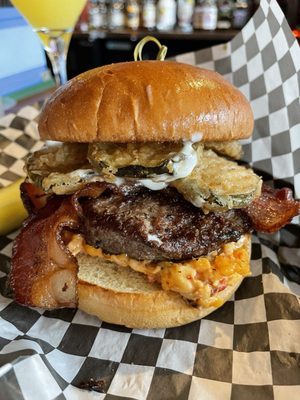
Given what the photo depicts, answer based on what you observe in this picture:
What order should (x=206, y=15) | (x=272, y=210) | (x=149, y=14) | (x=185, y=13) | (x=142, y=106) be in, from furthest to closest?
(x=149, y=14), (x=185, y=13), (x=206, y=15), (x=272, y=210), (x=142, y=106)

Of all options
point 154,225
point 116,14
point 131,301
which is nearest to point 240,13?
point 116,14

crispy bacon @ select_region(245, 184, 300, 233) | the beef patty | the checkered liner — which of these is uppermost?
Answer: the beef patty

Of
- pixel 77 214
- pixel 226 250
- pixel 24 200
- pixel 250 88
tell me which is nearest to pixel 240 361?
pixel 226 250

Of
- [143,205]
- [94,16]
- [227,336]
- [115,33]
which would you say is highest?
[143,205]

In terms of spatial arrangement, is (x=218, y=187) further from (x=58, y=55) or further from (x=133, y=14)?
(x=133, y=14)

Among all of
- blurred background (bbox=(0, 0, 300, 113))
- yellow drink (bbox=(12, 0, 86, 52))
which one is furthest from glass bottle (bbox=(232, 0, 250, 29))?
yellow drink (bbox=(12, 0, 86, 52))

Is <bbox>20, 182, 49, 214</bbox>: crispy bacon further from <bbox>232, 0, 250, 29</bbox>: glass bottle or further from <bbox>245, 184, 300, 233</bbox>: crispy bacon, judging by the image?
<bbox>232, 0, 250, 29</bbox>: glass bottle
